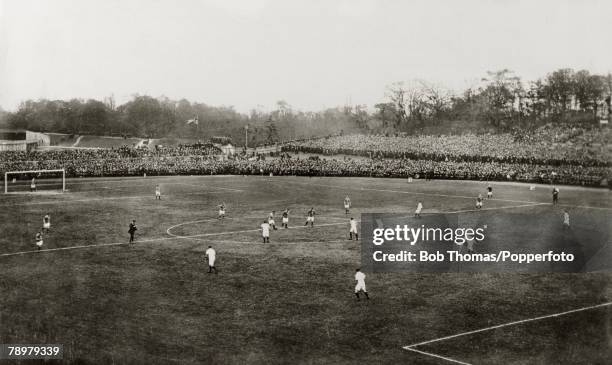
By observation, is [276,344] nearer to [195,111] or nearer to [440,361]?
[440,361]

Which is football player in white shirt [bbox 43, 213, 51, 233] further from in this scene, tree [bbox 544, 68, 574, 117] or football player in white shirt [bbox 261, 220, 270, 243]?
tree [bbox 544, 68, 574, 117]

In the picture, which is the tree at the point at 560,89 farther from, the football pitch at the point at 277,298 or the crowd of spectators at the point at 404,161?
the football pitch at the point at 277,298

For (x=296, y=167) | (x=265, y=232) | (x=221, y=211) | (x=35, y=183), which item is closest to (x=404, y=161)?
(x=296, y=167)

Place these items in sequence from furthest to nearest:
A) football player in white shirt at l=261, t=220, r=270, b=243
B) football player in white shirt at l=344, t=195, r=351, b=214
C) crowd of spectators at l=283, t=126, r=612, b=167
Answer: crowd of spectators at l=283, t=126, r=612, b=167 → football player in white shirt at l=344, t=195, r=351, b=214 → football player in white shirt at l=261, t=220, r=270, b=243

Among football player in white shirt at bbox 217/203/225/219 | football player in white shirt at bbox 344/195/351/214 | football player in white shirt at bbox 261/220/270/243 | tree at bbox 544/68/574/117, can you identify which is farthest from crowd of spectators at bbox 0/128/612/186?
football player in white shirt at bbox 261/220/270/243

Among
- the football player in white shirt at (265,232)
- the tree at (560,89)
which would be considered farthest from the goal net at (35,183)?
the tree at (560,89)

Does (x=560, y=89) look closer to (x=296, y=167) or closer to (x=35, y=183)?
(x=296, y=167)

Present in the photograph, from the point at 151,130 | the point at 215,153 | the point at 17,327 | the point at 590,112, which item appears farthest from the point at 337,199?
the point at 151,130
